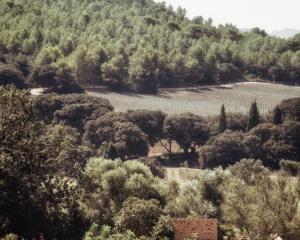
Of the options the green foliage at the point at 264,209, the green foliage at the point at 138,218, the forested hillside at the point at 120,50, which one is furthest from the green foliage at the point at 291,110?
the green foliage at the point at 138,218

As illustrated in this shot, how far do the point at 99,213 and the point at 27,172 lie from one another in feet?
24.5

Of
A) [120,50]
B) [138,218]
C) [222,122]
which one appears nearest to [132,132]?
[222,122]

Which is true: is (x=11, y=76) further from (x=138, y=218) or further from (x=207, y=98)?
(x=138, y=218)

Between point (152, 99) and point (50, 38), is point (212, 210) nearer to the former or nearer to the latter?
point (152, 99)

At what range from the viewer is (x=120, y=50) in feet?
405

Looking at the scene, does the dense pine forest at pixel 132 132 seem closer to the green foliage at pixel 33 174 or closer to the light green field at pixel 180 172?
the green foliage at pixel 33 174

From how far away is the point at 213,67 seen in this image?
428 ft

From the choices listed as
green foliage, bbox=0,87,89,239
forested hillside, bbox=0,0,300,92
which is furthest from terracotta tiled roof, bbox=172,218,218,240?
forested hillside, bbox=0,0,300,92

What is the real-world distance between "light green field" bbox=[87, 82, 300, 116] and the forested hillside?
15.6 ft

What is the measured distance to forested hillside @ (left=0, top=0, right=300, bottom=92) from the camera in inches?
4190

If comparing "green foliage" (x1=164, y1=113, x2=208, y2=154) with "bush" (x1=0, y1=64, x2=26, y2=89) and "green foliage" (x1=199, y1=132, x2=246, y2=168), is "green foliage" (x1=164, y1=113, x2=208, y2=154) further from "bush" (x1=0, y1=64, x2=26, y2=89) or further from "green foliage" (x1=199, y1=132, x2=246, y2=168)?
"bush" (x1=0, y1=64, x2=26, y2=89)

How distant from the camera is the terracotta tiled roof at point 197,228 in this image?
33812 mm

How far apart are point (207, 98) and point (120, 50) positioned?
2132 centimetres

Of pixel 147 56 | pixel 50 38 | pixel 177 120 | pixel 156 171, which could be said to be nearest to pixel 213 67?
pixel 147 56
